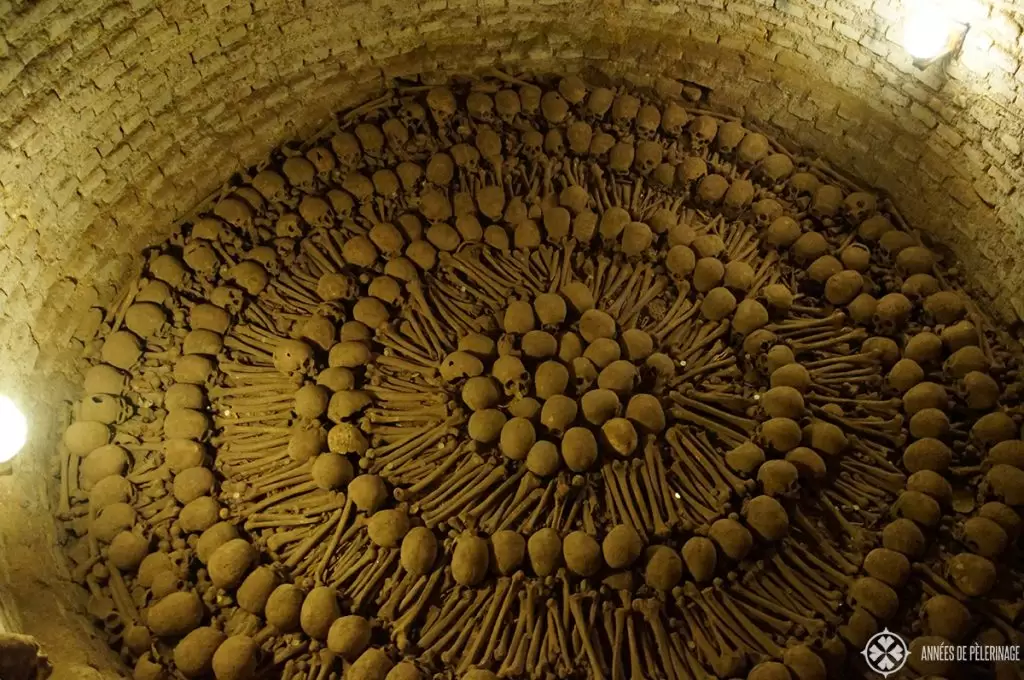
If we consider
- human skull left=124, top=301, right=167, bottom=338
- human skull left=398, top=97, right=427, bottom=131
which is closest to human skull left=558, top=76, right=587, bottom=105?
human skull left=398, top=97, right=427, bottom=131

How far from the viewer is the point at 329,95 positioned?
3.07 meters

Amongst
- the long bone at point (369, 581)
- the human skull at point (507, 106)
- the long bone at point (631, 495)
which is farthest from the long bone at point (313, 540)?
the human skull at point (507, 106)

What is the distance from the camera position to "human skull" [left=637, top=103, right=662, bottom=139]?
316 centimetres

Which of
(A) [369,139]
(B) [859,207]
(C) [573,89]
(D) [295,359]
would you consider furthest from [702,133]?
(D) [295,359]

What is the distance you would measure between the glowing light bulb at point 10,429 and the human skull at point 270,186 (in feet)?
3.56

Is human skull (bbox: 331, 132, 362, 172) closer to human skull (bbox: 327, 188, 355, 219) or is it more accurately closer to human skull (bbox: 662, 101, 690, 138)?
human skull (bbox: 327, 188, 355, 219)

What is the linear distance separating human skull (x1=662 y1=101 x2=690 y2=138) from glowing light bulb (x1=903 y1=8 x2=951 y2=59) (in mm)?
794

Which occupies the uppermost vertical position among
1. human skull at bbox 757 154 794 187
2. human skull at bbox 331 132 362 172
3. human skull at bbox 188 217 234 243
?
human skull at bbox 757 154 794 187

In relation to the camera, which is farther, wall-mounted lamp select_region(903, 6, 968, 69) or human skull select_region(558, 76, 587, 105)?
human skull select_region(558, 76, 587, 105)

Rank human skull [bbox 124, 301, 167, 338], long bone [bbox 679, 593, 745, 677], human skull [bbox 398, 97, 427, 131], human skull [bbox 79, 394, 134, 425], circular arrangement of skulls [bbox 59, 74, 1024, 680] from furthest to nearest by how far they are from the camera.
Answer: human skull [bbox 398, 97, 427, 131]
human skull [bbox 124, 301, 167, 338]
human skull [bbox 79, 394, 134, 425]
circular arrangement of skulls [bbox 59, 74, 1024, 680]
long bone [bbox 679, 593, 745, 677]

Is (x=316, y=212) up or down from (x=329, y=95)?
down

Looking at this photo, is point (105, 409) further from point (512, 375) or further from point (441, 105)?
point (441, 105)

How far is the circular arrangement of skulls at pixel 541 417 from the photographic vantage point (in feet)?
7.40

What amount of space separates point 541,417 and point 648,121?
4.29ft
